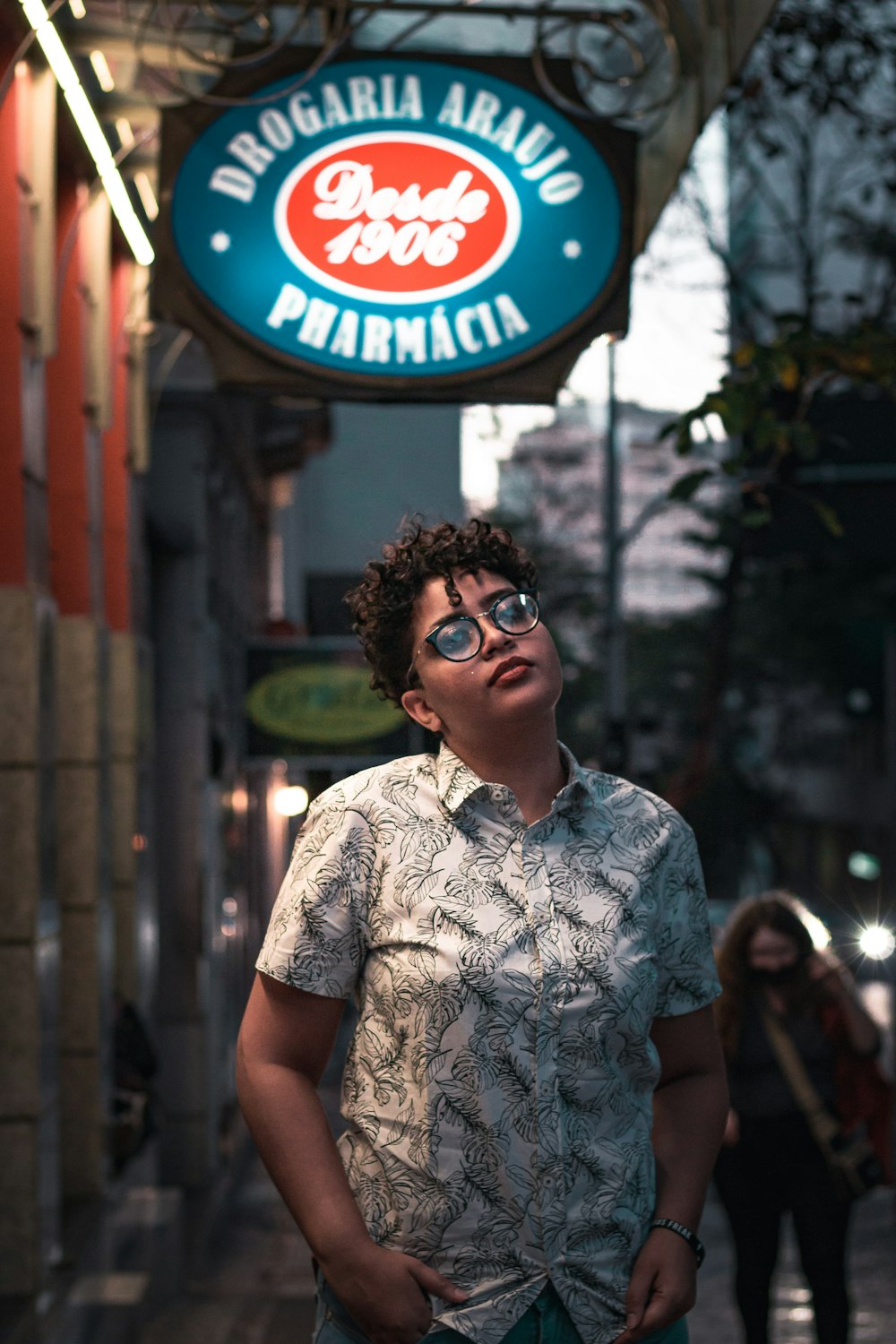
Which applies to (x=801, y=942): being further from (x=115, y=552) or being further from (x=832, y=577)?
(x=832, y=577)

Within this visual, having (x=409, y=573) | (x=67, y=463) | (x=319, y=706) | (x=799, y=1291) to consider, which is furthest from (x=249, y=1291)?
(x=409, y=573)

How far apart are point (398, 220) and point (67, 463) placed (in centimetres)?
464

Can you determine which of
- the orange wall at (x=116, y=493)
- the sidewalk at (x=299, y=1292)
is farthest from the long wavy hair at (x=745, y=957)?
the orange wall at (x=116, y=493)

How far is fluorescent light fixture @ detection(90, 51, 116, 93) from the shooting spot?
7637 mm

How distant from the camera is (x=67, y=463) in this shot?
345 inches

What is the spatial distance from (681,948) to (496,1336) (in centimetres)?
62

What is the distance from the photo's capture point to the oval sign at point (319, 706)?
15.4 meters

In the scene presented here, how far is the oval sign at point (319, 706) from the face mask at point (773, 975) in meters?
→ 8.94

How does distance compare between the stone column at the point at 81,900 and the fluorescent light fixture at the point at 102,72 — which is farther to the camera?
the stone column at the point at 81,900

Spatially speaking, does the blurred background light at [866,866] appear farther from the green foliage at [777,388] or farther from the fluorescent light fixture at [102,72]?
the green foliage at [777,388]

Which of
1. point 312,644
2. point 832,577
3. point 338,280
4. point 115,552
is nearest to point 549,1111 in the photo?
point 338,280

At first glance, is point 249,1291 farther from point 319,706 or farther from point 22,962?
point 319,706

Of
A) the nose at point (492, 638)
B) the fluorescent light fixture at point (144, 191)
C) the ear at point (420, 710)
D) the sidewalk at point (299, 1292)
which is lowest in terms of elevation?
the sidewalk at point (299, 1292)

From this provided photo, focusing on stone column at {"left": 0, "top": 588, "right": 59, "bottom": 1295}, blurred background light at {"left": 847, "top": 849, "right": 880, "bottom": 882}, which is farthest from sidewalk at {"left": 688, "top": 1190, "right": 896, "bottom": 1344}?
blurred background light at {"left": 847, "top": 849, "right": 880, "bottom": 882}
